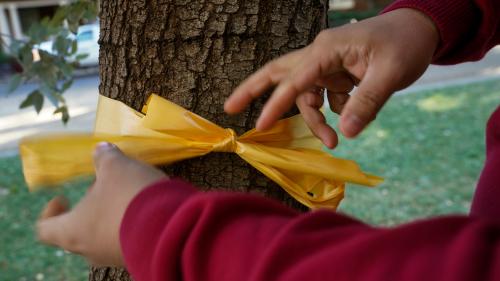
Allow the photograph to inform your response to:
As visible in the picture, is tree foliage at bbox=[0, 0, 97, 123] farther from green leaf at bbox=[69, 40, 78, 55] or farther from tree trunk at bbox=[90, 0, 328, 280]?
tree trunk at bbox=[90, 0, 328, 280]

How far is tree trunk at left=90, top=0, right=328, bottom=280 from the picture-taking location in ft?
3.45

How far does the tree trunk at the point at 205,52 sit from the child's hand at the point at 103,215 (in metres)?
0.29

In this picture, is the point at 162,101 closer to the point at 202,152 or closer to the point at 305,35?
the point at 202,152

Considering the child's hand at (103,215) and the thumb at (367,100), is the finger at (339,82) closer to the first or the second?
the thumb at (367,100)

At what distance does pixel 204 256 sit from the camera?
0.62m

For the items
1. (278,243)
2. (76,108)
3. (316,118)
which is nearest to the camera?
(278,243)

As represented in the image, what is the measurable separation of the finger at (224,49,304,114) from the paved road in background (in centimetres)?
541

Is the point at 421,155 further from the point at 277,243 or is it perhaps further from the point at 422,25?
the point at 277,243

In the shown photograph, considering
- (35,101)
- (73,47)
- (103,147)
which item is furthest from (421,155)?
(103,147)

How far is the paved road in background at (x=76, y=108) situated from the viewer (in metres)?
6.75

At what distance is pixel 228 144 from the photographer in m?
1.02

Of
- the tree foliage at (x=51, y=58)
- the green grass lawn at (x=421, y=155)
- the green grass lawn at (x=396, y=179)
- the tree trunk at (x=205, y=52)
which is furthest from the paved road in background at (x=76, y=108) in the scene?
the tree trunk at (x=205, y=52)

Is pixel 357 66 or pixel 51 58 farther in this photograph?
pixel 51 58

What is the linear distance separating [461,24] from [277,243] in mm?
654
